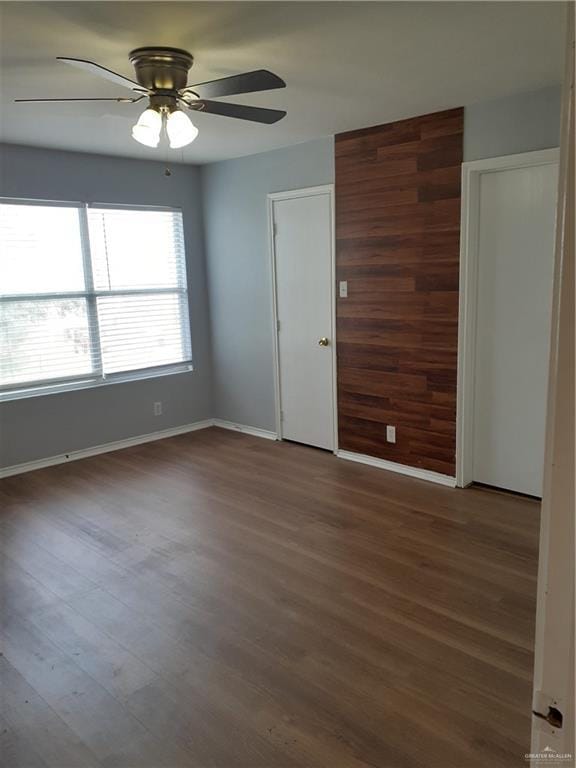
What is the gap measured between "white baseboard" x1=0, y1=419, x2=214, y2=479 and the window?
0.57 metres

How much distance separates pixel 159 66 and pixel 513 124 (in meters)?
2.10

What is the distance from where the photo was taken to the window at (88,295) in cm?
433

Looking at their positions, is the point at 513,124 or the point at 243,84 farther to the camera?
the point at 513,124

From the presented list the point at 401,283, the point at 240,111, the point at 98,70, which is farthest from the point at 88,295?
the point at 98,70

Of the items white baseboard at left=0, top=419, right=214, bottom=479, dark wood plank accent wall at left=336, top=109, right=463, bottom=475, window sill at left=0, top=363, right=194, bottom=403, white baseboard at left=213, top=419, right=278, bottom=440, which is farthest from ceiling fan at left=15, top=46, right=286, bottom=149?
white baseboard at left=213, top=419, right=278, bottom=440

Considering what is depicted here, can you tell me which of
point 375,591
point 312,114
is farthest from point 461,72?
point 375,591

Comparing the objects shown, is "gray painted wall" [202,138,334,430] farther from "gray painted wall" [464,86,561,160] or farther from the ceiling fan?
the ceiling fan

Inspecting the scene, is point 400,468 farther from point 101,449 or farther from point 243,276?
point 101,449

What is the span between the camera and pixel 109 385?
4.95 m

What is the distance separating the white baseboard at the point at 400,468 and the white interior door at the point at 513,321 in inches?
11.2

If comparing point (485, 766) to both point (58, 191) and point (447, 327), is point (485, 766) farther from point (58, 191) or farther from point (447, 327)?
point (58, 191)

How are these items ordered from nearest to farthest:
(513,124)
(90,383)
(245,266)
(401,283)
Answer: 1. (513,124)
2. (401,283)
3. (90,383)
4. (245,266)

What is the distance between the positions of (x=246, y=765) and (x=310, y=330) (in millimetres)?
3388

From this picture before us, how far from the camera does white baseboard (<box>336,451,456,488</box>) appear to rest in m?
4.00
